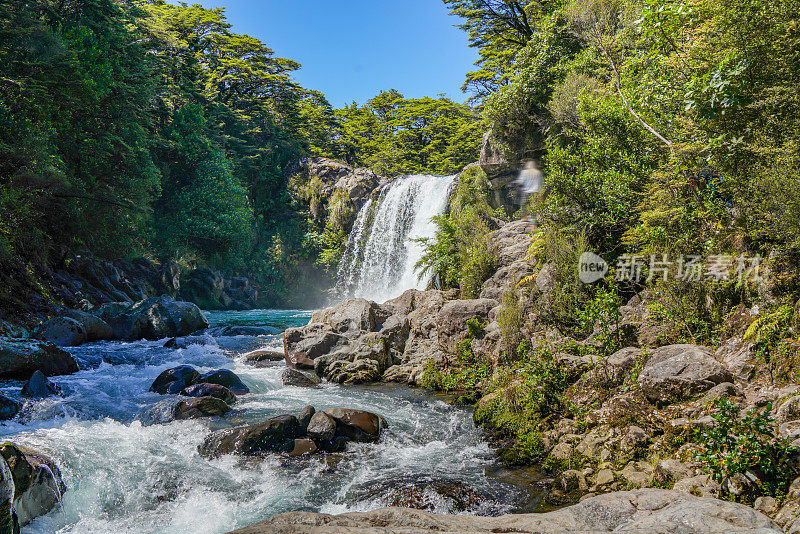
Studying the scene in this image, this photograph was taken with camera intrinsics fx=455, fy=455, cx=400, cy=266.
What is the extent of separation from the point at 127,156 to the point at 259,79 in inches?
711

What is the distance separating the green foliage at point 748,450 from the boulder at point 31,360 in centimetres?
1181

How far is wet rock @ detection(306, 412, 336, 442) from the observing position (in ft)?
22.7

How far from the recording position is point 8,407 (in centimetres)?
712

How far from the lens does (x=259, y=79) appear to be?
3397 cm

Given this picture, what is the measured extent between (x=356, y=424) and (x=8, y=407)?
5.44 metres

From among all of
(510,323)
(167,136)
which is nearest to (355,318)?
(510,323)

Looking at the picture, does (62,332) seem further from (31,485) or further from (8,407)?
(31,485)

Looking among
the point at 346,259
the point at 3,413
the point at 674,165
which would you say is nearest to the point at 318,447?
the point at 3,413

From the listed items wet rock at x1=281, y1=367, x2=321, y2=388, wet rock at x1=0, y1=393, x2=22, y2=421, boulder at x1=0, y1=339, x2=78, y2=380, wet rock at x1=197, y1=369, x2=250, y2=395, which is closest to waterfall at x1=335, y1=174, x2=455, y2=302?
wet rock at x1=281, y1=367, x2=321, y2=388

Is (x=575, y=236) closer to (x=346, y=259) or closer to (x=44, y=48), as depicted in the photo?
(x=44, y=48)

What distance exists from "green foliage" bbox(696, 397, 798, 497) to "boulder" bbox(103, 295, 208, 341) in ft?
50.8

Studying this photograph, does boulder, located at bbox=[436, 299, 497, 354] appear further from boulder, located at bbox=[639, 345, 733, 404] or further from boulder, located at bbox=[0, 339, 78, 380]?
boulder, located at bbox=[0, 339, 78, 380]

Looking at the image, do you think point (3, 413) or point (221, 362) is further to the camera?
point (221, 362)

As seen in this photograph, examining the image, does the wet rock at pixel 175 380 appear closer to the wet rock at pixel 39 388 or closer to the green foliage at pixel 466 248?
the wet rock at pixel 39 388
